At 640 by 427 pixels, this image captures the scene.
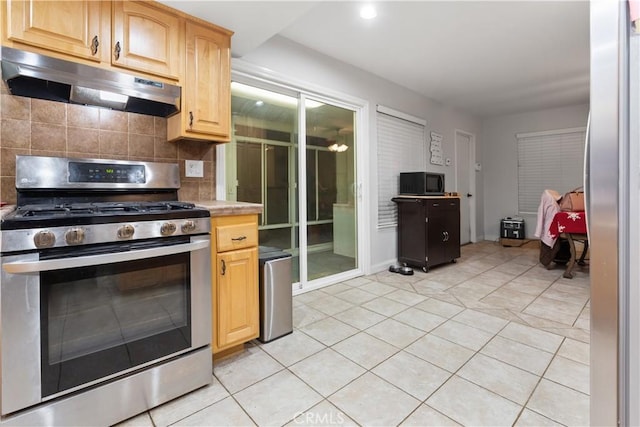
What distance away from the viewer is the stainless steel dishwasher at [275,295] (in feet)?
6.70

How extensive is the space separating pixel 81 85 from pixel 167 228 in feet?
3.04

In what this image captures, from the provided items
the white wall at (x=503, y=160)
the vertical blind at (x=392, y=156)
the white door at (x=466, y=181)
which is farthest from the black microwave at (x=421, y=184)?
the white wall at (x=503, y=160)

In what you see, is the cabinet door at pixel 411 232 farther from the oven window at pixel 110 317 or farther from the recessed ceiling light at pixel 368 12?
the oven window at pixel 110 317

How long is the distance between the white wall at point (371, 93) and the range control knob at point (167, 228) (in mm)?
1708

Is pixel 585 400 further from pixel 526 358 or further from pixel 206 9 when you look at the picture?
pixel 206 9

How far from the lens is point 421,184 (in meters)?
3.83

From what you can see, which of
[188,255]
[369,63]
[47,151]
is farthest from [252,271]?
[369,63]

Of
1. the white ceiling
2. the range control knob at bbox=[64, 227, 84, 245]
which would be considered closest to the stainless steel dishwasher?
the range control knob at bbox=[64, 227, 84, 245]

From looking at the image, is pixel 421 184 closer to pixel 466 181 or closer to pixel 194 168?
pixel 466 181

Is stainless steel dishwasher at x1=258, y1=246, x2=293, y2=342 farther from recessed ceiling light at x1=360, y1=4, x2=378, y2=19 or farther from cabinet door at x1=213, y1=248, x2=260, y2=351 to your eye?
recessed ceiling light at x1=360, y1=4, x2=378, y2=19

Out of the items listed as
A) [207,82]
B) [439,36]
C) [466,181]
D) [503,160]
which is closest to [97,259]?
[207,82]

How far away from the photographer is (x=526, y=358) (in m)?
1.86

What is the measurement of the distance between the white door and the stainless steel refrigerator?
4998 mm

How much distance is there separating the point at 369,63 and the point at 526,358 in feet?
10.2
